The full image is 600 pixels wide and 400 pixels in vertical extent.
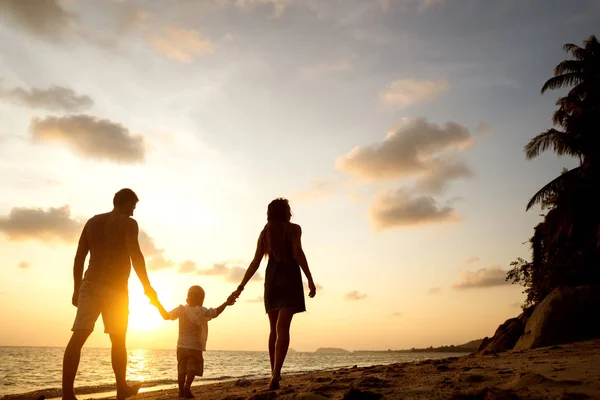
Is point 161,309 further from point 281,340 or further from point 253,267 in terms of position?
point 281,340

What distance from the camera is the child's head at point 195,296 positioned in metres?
6.52

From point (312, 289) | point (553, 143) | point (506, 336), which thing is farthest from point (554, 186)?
point (312, 289)

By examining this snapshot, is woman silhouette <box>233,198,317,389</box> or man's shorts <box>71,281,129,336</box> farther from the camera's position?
woman silhouette <box>233,198,317,389</box>

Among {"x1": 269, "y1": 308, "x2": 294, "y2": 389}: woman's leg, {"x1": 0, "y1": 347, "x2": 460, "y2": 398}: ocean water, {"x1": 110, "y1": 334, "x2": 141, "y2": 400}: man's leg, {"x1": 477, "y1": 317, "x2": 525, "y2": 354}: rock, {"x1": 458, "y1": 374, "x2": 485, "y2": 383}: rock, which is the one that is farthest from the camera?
{"x1": 0, "y1": 347, "x2": 460, "y2": 398}: ocean water

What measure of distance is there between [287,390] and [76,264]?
9.45 feet

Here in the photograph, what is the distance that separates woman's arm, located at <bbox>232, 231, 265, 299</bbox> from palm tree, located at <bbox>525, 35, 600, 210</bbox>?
22.5 metres

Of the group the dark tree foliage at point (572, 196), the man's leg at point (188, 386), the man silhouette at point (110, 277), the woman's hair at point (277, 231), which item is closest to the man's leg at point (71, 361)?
the man silhouette at point (110, 277)

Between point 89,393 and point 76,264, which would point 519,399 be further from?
point 89,393

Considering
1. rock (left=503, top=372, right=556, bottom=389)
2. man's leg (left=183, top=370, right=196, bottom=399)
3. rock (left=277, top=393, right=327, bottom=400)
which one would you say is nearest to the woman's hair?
rock (left=277, top=393, right=327, bottom=400)

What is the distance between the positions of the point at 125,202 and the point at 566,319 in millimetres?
11981

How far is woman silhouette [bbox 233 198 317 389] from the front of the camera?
5.62 metres

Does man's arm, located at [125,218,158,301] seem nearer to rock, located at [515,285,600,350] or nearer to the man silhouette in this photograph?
the man silhouette

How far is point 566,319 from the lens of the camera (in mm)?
12523

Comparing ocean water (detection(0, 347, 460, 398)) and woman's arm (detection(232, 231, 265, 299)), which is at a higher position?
woman's arm (detection(232, 231, 265, 299))
